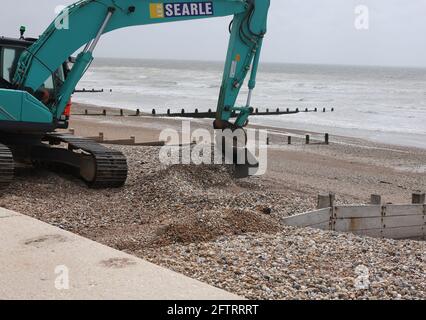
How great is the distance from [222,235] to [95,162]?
159 inches

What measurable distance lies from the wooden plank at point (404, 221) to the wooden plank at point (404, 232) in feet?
0.21

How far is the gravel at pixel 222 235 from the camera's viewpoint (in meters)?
5.67

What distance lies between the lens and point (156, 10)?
1133cm

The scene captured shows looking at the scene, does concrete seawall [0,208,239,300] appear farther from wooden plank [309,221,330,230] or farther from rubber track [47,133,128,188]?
rubber track [47,133,128,188]

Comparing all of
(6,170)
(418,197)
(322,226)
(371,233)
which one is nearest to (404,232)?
(371,233)

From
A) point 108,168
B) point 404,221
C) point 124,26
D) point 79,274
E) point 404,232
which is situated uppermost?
point 124,26

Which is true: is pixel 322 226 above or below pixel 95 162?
below

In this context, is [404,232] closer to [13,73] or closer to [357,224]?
[357,224]

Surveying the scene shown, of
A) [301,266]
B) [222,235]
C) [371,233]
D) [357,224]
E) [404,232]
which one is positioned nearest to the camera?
[301,266]

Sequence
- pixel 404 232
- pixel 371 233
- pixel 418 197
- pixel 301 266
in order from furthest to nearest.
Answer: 1. pixel 418 197
2. pixel 404 232
3. pixel 371 233
4. pixel 301 266

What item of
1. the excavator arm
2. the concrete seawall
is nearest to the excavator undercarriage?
the excavator arm

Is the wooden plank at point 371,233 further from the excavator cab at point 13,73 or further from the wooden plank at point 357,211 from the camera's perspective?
the excavator cab at point 13,73
